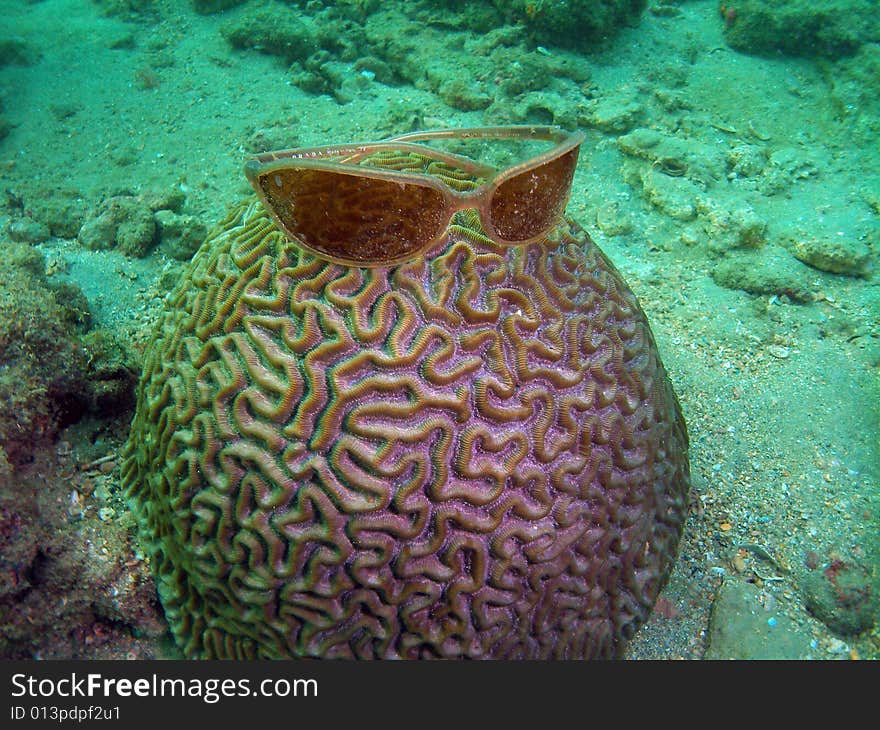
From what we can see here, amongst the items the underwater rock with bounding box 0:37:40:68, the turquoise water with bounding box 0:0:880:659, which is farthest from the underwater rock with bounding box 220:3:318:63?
the underwater rock with bounding box 0:37:40:68

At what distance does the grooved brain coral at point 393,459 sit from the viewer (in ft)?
6.75

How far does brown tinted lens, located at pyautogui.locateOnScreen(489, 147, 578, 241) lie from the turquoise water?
1803 millimetres

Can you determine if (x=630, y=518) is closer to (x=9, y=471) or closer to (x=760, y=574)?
(x=760, y=574)

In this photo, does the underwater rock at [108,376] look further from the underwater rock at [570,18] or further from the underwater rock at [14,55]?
the underwater rock at [14,55]

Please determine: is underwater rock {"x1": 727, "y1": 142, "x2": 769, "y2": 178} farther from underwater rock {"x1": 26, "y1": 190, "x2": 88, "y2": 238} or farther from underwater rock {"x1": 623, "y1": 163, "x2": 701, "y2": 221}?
underwater rock {"x1": 26, "y1": 190, "x2": 88, "y2": 238}

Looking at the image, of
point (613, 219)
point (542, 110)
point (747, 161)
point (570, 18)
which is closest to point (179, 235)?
point (613, 219)

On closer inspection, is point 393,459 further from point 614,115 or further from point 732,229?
point 614,115

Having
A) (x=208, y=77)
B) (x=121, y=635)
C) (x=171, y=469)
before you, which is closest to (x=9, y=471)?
(x=171, y=469)

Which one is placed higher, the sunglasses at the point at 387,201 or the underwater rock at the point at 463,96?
the sunglasses at the point at 387,201

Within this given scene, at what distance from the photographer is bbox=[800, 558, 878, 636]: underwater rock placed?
8.47 ft

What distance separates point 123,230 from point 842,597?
5.36m

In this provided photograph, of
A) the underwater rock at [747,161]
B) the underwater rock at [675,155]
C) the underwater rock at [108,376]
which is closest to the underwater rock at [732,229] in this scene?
the underwater rock at [675,155]

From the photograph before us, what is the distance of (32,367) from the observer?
2570mm

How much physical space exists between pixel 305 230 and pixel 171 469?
3.53ft
